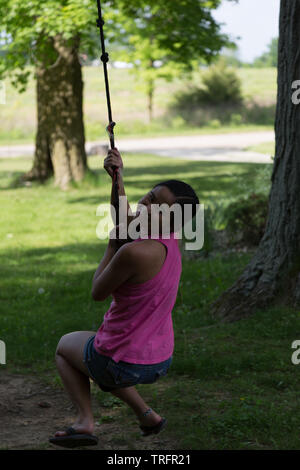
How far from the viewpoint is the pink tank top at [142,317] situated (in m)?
3.27

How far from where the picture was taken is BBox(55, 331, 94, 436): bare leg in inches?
138

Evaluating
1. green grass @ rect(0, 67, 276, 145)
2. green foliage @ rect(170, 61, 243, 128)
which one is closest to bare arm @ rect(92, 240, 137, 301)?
green grass @ rect(0, 67, 276, 145)

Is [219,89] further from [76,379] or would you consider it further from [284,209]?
[76,379]

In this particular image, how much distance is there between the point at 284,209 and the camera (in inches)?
222

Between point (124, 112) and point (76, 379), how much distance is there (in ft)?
130

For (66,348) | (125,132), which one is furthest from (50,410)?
(125,132)

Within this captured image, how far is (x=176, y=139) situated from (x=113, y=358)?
1148 inches

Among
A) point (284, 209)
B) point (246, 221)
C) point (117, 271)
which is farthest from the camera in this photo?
point (246, 221)

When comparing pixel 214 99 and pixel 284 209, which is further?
pixel 214 99

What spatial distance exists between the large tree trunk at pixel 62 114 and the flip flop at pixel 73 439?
39.7ft

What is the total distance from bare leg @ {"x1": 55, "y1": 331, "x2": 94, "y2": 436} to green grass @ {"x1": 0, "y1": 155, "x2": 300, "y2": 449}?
611 millimetres

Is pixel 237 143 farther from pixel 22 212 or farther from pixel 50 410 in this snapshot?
pixel 50 410

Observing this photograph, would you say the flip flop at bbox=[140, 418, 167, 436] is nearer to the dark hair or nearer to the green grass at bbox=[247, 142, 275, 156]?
the dark hair

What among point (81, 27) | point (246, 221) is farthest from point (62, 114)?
point (246, 221)
